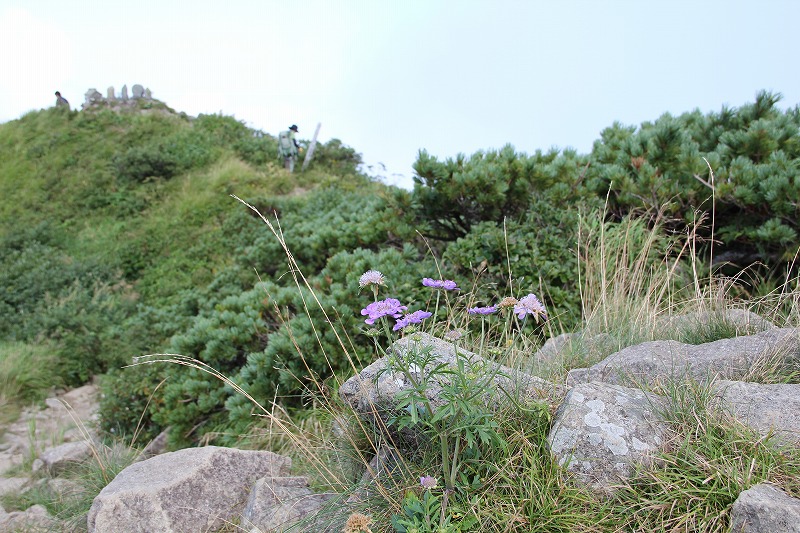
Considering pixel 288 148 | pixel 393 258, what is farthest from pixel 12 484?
pixel 288 148

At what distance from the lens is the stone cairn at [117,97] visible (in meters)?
22.5

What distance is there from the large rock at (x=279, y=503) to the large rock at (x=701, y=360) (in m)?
A: 1.33

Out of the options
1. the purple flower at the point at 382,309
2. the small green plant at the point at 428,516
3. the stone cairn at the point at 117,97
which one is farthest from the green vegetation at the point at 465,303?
the stone cairn at the point at 117,97

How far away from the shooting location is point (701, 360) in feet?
9.95

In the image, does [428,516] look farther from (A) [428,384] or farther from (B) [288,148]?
(B) [288,148]

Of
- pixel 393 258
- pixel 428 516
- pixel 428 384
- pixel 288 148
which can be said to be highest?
pixel 288 148

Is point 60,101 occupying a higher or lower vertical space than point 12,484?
higher

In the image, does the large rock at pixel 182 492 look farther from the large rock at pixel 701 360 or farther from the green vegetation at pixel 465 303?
the large rock at pixel 701 360

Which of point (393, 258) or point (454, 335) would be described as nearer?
point (454, 335)

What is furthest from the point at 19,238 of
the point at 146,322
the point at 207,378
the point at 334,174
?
the point at 207,378

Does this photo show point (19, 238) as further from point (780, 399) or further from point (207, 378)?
point (780, 399)

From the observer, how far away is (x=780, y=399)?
98.5 inches

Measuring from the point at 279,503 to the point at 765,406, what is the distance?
208 centimetres

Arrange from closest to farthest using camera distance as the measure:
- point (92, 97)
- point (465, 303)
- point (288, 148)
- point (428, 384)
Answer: point (428, 384)
point (465, 303)
point (288, 148)
point (92, 97)
